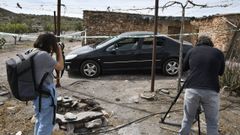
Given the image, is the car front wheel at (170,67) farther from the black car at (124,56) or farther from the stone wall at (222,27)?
the stone wall at (222,27)

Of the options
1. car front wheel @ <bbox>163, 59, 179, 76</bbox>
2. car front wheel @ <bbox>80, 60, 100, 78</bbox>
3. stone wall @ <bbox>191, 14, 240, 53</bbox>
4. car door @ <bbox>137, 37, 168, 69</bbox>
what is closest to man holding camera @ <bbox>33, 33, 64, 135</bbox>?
car front wheel @ <bbox>80, 60, 100, 78</bbox>

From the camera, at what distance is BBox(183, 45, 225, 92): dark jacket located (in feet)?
16.3

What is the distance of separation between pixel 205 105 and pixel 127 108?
2488 millimetres

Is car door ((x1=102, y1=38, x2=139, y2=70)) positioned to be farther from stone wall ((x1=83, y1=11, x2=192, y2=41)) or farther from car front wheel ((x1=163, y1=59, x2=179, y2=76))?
stone wall ((x1=83, y1=11, x2=192, y2=41))

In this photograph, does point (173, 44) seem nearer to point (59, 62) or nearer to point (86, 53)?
point (86, 53)

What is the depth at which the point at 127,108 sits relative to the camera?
723 centimetres

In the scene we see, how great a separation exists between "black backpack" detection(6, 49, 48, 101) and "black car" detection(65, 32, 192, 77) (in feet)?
20.4

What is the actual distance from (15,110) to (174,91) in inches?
162

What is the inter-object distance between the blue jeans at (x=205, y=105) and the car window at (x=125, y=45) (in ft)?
18.4

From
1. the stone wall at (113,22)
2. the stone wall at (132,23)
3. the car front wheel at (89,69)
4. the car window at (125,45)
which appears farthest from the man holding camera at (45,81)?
the stone wall at (113,22)

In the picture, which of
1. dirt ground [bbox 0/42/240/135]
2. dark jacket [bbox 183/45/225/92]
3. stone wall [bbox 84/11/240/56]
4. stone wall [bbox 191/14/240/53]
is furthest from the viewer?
stone wall [bbox 84/11/240/56]

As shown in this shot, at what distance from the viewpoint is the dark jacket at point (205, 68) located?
497 cm

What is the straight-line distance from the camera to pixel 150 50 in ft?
34.9

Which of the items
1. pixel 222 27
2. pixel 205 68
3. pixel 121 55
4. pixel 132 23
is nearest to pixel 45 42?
pixel 205 68
